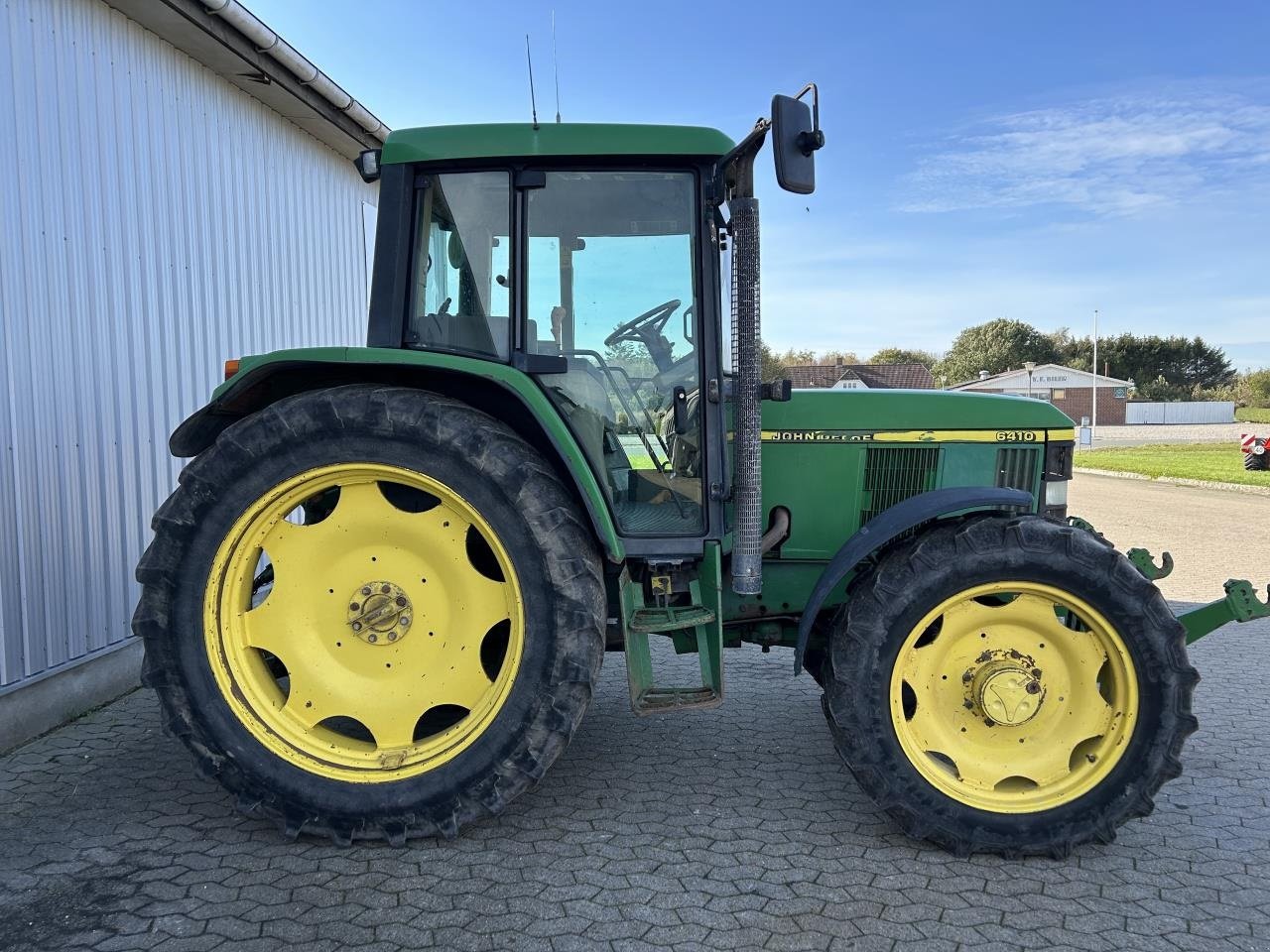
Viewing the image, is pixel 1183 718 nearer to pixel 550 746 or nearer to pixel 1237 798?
pixel 1237 798

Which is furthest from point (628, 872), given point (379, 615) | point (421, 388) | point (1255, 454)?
point (1255, 454)

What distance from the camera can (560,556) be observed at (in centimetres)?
289

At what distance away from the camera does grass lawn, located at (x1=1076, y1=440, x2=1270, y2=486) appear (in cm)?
1683

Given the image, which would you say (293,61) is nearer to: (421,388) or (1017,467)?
(421,388)

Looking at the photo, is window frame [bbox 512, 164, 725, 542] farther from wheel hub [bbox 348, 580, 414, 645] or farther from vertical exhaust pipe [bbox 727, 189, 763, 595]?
wheel hub [bbox 348, 580, 414, 645]

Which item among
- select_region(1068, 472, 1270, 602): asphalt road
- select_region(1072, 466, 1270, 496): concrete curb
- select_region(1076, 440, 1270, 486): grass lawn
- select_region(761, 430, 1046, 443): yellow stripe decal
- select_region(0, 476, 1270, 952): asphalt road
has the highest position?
select_region(761, 430, 1046, 443): yellow stripe decal

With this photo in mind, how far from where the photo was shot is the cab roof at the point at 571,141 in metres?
3.03

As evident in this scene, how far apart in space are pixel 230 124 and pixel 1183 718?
18.9ft

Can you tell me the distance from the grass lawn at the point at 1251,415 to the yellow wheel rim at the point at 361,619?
5322 centimetres

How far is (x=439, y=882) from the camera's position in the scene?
2.74 metres

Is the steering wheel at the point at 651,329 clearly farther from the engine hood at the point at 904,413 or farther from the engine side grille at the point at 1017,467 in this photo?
the engine side grille at the point at 1017,467

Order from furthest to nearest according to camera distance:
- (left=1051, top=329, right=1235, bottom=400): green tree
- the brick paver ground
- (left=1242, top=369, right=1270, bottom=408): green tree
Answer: (left=1051, top=329, right=1235, bottom=400): green tree
(left=1242, top=369, right=1270, bottom=408): green tree
the brick paver ground

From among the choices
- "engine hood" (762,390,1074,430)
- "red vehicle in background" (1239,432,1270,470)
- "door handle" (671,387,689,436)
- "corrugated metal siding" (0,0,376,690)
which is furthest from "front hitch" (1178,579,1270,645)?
"red vehicle in background" (1239,432,1270,470)

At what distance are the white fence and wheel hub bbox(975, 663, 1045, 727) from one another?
60.0 meters
